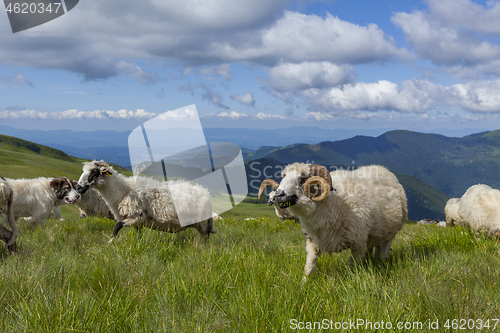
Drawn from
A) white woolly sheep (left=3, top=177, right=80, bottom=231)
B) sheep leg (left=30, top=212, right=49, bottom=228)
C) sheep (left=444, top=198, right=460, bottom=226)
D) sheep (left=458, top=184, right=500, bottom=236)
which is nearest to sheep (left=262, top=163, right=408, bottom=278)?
sheep (left=458, top=184, right=500, bottom=236)

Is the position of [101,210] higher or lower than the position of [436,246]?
lower

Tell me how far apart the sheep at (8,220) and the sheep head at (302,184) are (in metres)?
5.52

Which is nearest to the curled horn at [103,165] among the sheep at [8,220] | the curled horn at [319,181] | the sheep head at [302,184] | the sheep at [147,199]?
the sheep at [147,199]

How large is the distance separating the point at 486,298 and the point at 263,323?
2.73m

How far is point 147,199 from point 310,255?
4.93 metres

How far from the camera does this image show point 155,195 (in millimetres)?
8445

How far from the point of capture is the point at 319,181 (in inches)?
213

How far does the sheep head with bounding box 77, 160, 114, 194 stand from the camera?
8164 millimetres

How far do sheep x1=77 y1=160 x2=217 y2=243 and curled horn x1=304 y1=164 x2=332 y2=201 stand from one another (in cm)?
395

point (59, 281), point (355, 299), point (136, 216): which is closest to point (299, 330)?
point (355, 299)

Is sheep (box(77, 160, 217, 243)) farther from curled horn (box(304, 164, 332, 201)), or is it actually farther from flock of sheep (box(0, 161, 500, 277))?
curled horn (box(304, 164, 332, 201))

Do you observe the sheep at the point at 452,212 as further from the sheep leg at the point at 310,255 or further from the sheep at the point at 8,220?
the sheep at the point at 8,220

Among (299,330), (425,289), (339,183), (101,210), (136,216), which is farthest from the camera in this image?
(101,210)

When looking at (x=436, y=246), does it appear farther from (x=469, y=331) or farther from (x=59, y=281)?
(x=59, y=281)
